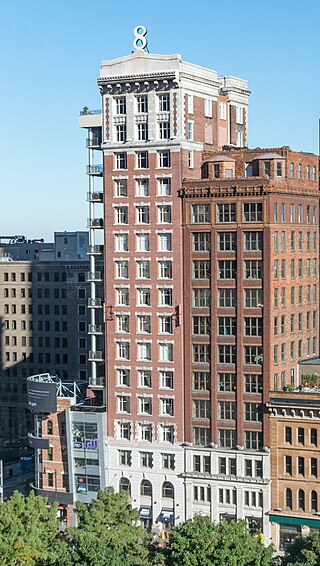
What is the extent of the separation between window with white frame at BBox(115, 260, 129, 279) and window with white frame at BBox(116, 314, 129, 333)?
4.63 metres

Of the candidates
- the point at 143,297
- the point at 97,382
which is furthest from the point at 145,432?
Result: the point at 143,297

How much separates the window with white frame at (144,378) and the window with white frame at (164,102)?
30488 millimetres

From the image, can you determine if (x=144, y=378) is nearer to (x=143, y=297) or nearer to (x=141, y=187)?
(x=143, y=297)

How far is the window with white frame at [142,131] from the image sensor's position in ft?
460

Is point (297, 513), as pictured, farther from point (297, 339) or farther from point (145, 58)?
point (145, 58)

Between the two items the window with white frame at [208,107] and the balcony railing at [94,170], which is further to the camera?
the balcony railing at [94,170]

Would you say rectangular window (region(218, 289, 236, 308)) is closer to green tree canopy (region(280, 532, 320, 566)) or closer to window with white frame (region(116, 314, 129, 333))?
window with white frame (region(116, 314, 129, 333))

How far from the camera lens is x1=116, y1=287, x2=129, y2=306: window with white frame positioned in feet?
465

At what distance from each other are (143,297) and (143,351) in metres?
6.38

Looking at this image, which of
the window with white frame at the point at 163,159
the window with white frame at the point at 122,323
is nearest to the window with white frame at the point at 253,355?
the window with white frame at the point at 122,323

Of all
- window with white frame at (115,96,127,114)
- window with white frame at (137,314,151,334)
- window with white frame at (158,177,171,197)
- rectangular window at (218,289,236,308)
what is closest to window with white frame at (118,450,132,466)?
window with white frame at (137,314,151,334)

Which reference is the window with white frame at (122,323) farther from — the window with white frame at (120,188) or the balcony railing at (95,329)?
the window with white frame at (120,188)

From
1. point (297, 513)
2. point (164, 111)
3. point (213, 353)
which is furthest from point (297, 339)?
point (164, 111)

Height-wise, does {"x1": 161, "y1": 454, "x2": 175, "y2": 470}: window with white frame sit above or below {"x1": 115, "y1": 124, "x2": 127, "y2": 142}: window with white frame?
below
